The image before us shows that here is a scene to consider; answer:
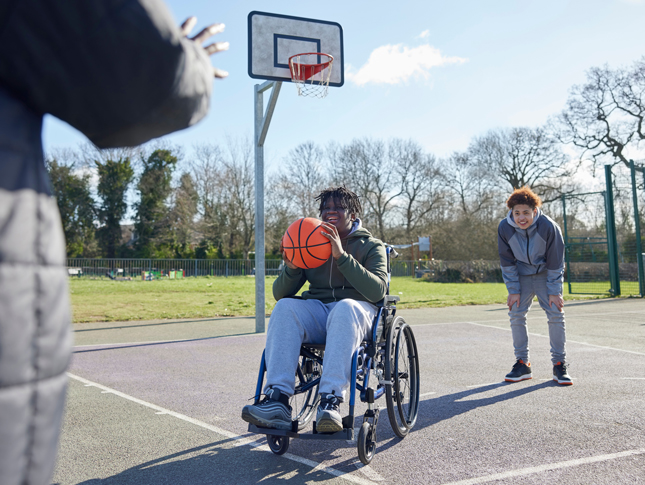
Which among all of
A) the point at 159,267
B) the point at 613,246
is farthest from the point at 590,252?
the point at 159,267

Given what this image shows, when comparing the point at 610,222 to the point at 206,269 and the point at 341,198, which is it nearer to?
the point at 341,198

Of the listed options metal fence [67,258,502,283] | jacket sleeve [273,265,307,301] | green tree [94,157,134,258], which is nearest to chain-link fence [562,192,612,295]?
metal fence [67,258,502,283]

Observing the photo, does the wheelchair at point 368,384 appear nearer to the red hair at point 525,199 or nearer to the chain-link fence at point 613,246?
the red hair at point 525,199

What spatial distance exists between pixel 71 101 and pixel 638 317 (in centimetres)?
1199

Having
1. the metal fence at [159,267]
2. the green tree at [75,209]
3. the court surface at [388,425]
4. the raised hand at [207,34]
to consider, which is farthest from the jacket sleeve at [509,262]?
the green tree at [75,209]

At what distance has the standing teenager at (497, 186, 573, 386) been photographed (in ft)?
17.2

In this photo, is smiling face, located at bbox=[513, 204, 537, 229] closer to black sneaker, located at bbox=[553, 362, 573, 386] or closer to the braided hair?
black sneaker, located at bbox=[553, 362, 573, 386]

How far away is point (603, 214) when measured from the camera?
1755 centimetres

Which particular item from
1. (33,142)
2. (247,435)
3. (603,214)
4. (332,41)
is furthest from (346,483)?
(603,214)

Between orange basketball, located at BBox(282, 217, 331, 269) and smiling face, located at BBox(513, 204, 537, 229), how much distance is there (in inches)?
104

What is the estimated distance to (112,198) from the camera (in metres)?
39.4

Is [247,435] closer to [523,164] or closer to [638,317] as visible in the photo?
[638,317]

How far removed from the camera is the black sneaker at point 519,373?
17.1 feet

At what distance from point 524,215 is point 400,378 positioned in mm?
2513
